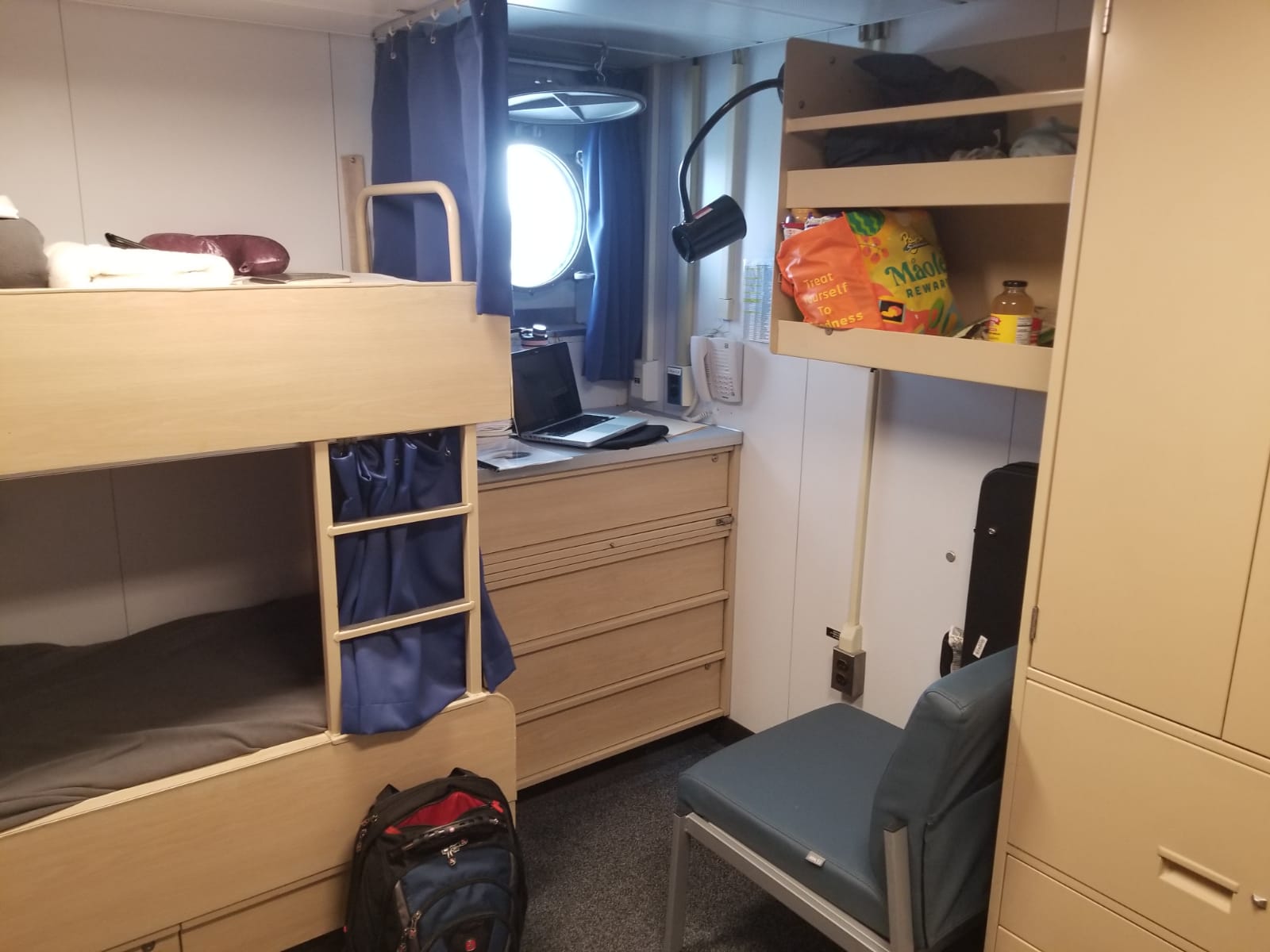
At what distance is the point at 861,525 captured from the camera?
238 centimetres

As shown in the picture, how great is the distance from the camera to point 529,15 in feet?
7.23

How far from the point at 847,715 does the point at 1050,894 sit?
635 mm

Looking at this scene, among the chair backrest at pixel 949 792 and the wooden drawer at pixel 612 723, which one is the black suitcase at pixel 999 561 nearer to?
the chair backrest at pixel 949 792

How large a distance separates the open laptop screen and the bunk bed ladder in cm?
71

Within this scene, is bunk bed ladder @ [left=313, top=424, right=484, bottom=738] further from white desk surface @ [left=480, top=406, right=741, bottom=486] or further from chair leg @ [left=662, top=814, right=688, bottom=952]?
chair leg @ [left=662, top=814, right=688, bottom=952]

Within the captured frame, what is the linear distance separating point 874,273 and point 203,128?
1508 millimetres

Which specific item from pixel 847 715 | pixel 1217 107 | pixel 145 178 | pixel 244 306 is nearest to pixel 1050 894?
pixel 847 715

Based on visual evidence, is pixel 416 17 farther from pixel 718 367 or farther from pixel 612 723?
pixel 612 723

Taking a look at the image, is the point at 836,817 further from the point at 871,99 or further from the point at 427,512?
the point at 871,99

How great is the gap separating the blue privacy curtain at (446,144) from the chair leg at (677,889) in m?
1.12

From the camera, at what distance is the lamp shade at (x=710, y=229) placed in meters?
2.36

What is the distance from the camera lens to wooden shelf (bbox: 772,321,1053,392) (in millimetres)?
1633

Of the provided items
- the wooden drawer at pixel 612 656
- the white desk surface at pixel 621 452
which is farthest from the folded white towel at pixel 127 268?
the wooden drawer at pixel 612 656

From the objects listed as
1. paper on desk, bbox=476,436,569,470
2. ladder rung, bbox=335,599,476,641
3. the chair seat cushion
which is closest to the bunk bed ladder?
ladder rung, bbox=335,599,476,641
